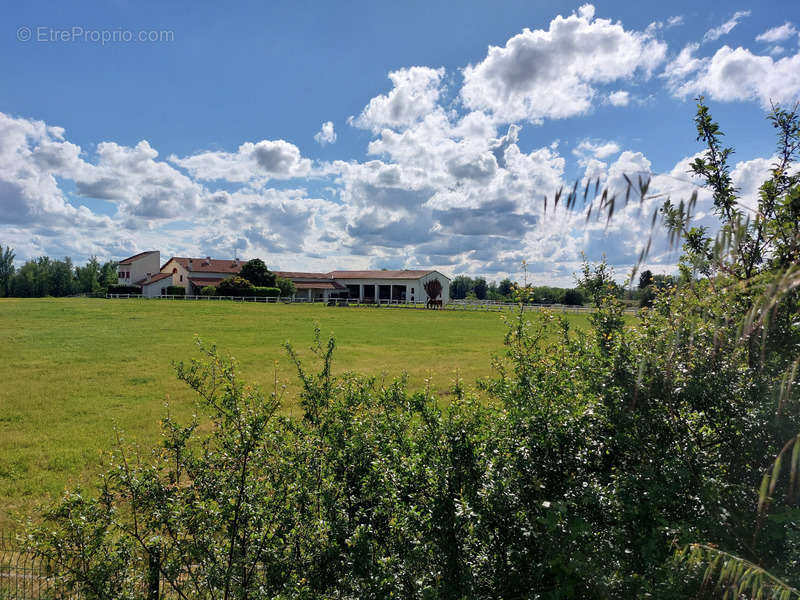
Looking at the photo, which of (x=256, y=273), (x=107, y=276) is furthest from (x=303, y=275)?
(x=107, y=276)

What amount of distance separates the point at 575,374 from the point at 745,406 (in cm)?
132

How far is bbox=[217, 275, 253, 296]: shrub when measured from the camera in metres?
70.0

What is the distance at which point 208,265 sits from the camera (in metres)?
90.1

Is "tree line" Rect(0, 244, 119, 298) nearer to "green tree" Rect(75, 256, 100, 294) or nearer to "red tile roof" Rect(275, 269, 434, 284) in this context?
"green tree" Rect(75, 256, 100, 294)

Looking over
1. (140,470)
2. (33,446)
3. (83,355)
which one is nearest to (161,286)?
(83,355)

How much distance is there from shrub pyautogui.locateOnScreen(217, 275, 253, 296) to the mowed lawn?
3164cm

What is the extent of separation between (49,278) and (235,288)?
63558 millimetres

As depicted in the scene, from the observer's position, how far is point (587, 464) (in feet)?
10.9

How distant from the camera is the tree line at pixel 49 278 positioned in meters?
98.4

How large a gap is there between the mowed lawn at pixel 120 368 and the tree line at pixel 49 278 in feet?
260

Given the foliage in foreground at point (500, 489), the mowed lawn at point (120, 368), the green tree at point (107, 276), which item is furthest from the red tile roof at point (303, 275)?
the foliage in foreground at point (500, 489)

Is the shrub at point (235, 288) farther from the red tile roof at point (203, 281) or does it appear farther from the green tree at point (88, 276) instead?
the green tree at point (88, 276)

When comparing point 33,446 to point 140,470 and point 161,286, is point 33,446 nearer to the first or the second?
point 140,470

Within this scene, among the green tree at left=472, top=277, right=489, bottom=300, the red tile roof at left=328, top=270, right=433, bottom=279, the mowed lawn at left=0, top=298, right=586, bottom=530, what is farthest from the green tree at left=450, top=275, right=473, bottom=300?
the mowed lawn at left=0, top=298, right=586, bottom=530
